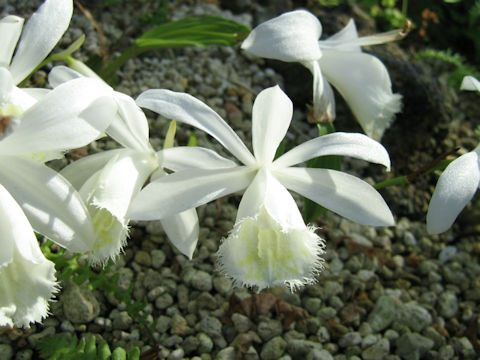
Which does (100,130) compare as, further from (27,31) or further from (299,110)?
(299,110)

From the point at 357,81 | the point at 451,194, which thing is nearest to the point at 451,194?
the point at 451,194

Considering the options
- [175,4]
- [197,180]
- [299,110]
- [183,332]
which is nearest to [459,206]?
[197,180]

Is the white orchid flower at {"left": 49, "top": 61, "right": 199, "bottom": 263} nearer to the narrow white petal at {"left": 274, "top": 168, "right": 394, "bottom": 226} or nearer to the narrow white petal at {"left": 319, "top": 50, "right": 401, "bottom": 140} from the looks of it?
the narrow white petal at {"left": 274, "top": 168, "right": 394, "bottom": 226}

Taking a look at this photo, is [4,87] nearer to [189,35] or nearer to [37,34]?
[37,34]

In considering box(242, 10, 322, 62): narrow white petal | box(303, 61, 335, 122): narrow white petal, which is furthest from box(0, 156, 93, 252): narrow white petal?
box(303, 61, 335, 122): narrow white petal

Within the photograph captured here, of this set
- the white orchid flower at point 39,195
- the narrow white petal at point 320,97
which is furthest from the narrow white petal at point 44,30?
the narrow white petal at point 320,97

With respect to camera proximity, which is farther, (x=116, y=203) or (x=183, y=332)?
(x=183, y=332)
